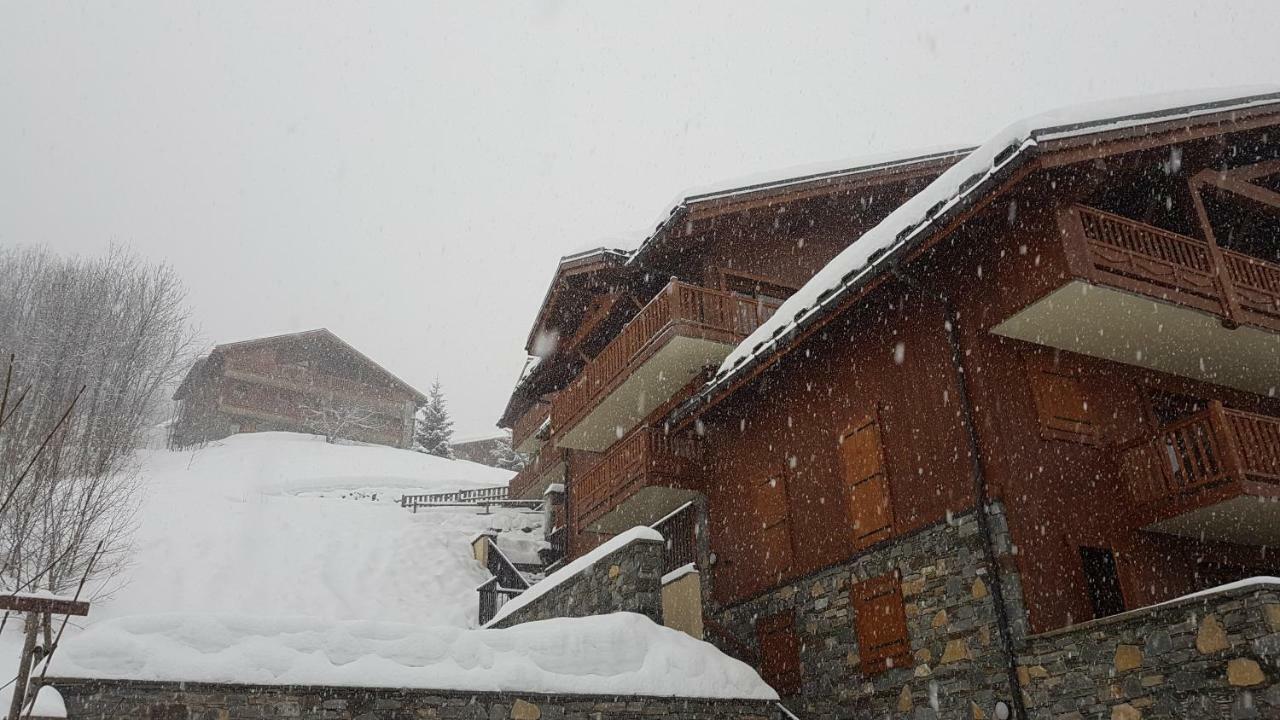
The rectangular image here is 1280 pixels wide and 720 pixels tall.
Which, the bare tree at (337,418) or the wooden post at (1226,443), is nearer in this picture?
the wooden post at (1226,443)

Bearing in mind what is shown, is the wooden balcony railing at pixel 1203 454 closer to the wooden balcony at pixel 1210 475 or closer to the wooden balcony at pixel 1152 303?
the wooden balcony at pixel 1210 475

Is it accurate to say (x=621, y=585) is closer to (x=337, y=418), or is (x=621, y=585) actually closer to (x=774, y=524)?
(x=774, y=524)

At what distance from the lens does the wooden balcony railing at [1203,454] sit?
26.2 feet

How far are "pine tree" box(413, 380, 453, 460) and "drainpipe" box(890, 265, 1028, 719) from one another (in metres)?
40.5

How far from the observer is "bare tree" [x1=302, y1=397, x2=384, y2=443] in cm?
4019

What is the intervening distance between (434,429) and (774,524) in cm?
3907

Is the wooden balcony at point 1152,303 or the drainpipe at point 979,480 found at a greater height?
the wooden balcony at point 1152,303

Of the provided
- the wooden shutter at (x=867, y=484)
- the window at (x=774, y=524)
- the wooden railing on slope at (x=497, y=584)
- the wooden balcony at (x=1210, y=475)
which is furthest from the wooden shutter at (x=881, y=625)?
the wooden railing on slope at (x=497, y=584)

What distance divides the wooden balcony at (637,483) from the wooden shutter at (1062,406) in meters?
6.26

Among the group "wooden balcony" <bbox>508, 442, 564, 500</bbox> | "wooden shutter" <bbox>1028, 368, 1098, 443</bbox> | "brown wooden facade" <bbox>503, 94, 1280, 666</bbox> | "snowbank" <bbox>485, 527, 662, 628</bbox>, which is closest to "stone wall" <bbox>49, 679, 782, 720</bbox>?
"snowbank" <bbox>485, 527, 662, 628</bbox>

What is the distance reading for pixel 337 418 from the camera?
4038 cm

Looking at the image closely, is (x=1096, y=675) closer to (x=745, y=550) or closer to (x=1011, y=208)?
(x=1011, y=208)

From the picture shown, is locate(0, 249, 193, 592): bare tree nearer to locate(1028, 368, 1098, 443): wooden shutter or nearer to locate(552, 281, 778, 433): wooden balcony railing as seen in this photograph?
locate(552, 281, 778, 433): wooden balcony railing

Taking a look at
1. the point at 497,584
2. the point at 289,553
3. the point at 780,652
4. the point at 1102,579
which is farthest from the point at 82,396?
the point at 1102,579
